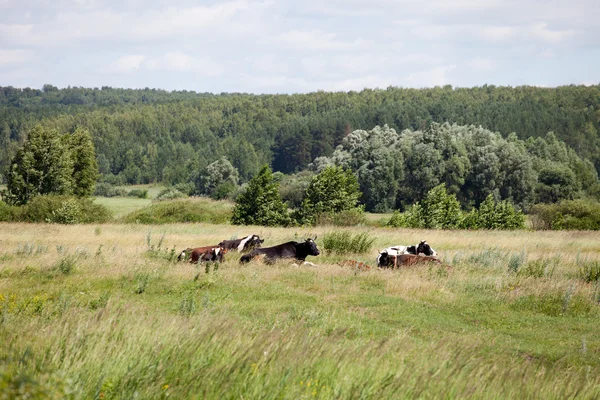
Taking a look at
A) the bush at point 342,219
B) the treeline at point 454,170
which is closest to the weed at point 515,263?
the bush at point 342,219

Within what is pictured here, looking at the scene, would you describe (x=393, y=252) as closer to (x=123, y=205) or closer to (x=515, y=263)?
(x=515, y=263)

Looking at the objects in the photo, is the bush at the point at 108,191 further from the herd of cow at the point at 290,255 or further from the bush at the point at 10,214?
the herd of cow at the point at 290,255

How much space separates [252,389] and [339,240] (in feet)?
53.8

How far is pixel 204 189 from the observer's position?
387ft

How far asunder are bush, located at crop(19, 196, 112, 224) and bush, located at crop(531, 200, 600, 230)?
118 ft

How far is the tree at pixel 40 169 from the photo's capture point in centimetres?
6288

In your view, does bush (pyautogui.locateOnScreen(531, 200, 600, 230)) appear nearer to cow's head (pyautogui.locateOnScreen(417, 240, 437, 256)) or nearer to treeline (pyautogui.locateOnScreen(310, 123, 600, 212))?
cow's head (pyautogui.locateOnScreen(417, 240, 437, 256))

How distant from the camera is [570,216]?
49031 mm

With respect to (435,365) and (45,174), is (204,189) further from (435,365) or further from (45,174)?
(435,365)

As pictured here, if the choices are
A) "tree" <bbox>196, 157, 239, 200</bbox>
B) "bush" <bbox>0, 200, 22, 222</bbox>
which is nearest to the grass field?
"bush" <bbox>0, 200, 22, 222</bbox>

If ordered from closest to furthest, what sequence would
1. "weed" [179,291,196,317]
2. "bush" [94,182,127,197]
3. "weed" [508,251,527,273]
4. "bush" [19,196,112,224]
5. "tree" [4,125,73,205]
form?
"weed" [179,291,196,317] → "weed" [508,251,527,273] → "bush" [19,196,112,224] → "tree" [4,125,73,205] → "bush" [94,182,127,197]

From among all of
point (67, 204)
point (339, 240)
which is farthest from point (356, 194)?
point (339, 240)

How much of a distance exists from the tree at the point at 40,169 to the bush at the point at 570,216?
4654 centimetres

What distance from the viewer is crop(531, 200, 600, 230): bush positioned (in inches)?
1890
